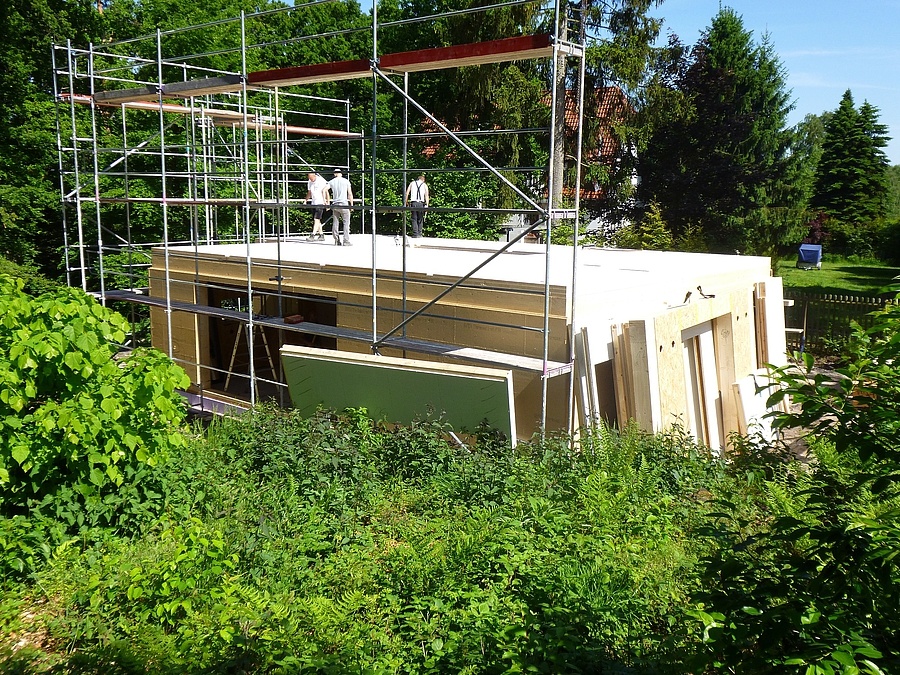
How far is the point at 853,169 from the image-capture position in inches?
1870

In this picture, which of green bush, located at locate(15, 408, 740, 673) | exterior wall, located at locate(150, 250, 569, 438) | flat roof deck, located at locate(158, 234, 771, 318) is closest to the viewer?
green bush, located at locate(15, 408, 740, 673)

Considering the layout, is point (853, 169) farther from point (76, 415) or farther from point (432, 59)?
point (76, 415)

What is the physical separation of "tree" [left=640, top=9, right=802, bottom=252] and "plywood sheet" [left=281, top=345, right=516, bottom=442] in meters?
25.6

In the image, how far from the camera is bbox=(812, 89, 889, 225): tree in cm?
4722

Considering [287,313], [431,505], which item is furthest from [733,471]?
[287,313]

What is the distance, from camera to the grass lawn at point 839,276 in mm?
33188

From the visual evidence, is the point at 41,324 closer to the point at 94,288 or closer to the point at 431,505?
the point at 431,505

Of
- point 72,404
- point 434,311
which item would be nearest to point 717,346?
point 434,311

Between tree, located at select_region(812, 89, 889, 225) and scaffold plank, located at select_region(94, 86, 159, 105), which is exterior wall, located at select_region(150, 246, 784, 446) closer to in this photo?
scaffold plank, located at select_region(94, 86, 159, 105)

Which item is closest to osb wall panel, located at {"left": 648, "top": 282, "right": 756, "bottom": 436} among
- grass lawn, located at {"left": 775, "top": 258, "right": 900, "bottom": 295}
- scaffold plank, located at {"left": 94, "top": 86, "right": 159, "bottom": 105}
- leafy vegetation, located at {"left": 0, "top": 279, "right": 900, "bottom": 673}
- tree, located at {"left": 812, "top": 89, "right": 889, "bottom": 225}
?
leafy vegetation, located at {"left": 0, "top": 279, "right": 900, "bottom": 673}

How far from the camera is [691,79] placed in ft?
112

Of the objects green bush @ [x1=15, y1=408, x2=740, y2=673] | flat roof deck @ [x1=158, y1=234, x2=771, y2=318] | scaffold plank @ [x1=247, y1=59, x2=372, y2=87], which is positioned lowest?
green bush @ [x1=15, y1=408, x2=740, y2=673]

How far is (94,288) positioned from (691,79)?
2524 cm

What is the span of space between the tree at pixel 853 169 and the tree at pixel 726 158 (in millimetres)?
14003
